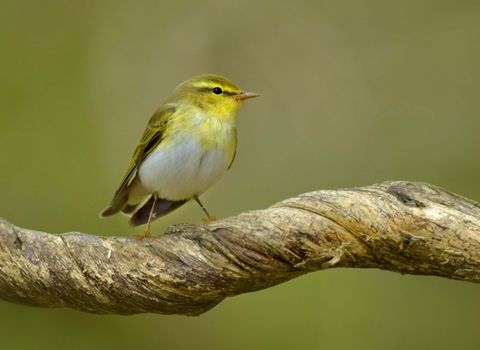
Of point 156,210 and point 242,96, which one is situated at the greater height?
point 242,96

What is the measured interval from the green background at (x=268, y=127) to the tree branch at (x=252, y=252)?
4.17 ft

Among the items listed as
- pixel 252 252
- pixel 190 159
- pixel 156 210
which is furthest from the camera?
pixel 156 210

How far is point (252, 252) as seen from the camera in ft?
6.84

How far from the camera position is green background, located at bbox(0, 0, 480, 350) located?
353cm

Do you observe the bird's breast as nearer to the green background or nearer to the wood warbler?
the wood warbler

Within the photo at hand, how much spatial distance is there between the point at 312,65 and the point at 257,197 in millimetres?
Answer: 1156

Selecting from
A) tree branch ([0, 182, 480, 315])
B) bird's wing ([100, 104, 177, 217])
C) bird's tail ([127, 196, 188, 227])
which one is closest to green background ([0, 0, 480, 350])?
bird's tail ([127, 196, 188, 227])

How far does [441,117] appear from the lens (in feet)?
14.1

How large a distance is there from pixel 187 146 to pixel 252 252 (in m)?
0.89

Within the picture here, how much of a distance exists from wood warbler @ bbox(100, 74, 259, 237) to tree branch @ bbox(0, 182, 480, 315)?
0.59 metres

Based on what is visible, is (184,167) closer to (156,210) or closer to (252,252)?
(156,210)

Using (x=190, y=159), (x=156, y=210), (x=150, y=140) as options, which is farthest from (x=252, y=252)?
(x=156, y=210)

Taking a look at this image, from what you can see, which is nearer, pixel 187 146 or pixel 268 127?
pixel 187 146

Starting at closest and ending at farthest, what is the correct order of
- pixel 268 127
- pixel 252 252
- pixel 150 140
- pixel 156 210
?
pixel 252 252, pixel 150 140, pixel 156 210, pixel 268 127
